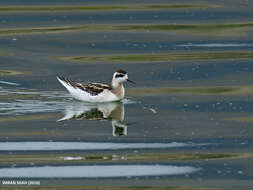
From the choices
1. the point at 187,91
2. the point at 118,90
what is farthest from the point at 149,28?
the point at 118,90

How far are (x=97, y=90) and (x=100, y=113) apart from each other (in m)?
0.95

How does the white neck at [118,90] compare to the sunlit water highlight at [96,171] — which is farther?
the white neck at [118,90]

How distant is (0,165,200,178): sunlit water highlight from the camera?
14.0 m

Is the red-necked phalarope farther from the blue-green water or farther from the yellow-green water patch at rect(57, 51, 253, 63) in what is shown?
the yellow-green water patch at rect(57, 51, 253, 63)

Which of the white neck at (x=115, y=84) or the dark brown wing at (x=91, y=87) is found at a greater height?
the white neck at (x=115, y=84)

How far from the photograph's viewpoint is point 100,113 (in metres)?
18.2

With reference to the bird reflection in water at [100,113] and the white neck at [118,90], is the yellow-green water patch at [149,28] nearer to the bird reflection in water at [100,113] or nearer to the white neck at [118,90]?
the white neck at [118,90]

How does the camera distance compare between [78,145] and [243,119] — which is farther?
[243,119]

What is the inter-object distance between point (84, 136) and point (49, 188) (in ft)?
9.06

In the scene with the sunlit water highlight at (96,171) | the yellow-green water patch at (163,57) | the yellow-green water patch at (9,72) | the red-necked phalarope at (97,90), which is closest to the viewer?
the sunlit water highlight at (96,171)

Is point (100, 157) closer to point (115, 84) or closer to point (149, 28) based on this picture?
point (115, 84)

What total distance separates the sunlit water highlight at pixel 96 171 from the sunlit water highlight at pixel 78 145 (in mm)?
1022

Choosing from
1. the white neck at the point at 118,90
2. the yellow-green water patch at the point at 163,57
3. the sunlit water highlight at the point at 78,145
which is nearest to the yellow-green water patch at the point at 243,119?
the sunlit water highlight at the point at 78,145

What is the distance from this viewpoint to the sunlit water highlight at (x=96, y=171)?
14000mm
